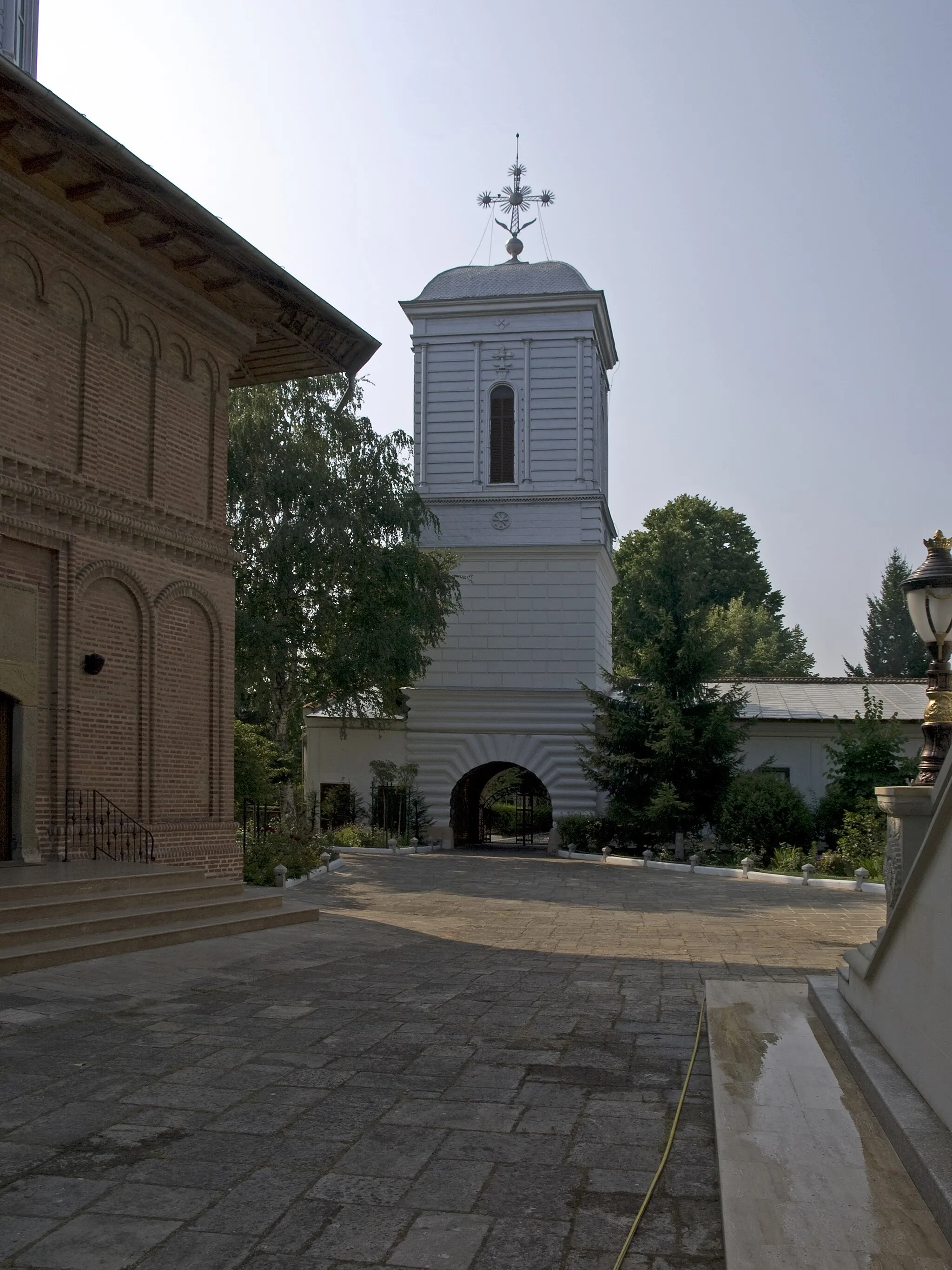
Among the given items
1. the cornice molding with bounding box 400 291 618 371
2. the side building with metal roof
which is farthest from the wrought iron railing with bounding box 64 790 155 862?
the cornice molding with bounding box 400 291 618 371


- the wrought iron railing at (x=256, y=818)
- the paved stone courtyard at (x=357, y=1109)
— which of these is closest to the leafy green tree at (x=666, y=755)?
the wrought iron railing at (x=256, y=818)

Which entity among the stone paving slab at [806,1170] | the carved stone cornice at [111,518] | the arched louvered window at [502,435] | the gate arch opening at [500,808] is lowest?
the gate arch opening at [500,808]

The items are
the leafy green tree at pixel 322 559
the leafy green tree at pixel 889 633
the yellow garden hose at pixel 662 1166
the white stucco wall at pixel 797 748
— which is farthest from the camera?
the leafy green tree at pixel 889 633

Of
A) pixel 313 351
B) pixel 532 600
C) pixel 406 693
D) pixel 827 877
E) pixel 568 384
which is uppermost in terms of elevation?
pixel 568 384

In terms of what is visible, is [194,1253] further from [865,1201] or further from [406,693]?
[406,693]

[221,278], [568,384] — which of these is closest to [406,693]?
[568,384]

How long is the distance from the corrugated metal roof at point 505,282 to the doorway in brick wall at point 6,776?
21.1m

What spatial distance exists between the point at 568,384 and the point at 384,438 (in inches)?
232

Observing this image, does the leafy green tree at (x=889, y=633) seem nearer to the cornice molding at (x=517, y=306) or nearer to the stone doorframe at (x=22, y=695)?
the cornice molding at (x=517, y=306)

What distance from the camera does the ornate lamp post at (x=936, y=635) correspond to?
6.33 metres

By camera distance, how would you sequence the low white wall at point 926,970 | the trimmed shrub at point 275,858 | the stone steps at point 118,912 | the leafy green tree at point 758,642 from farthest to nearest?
the leafy green tree at point 758,642
the trimmed shrub at point 275,858
the stone steps at point 118,912
the low white wall at point 926,970

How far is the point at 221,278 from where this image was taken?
1541 cm

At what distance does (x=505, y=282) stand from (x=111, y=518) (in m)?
19.6

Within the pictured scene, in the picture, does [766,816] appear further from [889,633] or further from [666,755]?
[889,633]
